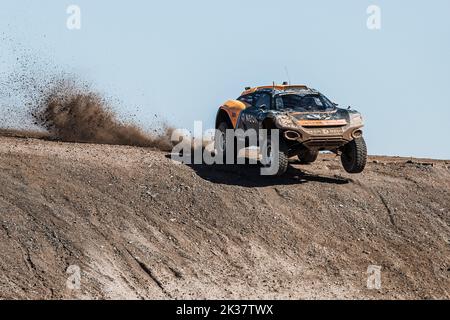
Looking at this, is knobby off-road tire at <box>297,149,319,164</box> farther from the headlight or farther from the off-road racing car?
the headlight

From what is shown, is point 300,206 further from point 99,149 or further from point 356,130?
point 99,149

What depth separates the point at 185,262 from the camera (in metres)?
14.5

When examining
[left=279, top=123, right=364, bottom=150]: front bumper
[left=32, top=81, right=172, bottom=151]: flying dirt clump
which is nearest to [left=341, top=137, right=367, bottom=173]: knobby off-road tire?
[left=279, top=123, right=364, bottom=150]: front bumper

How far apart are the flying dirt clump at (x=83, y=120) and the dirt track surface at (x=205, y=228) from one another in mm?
1291

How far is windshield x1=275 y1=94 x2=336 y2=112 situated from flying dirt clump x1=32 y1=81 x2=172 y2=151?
10.7 feet

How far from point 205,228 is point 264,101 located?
10.8 feet

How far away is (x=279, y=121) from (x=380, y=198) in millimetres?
2556

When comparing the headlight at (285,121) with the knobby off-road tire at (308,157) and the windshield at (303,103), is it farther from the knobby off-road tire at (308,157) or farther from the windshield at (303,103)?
the knobby off-road tire at (308,157)

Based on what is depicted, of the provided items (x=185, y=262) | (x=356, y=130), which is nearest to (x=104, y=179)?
(x=185, y=262)

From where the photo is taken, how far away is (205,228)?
51.1ft

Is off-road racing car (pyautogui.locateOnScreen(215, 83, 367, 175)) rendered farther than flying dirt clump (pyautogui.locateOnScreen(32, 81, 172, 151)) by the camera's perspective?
No

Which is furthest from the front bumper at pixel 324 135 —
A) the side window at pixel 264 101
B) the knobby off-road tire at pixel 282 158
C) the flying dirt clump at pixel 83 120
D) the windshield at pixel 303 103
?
the flying dirt clump at pixel 83 120

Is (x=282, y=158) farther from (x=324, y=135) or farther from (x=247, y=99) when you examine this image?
(x=247, y=99)

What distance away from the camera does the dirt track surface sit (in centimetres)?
1400
